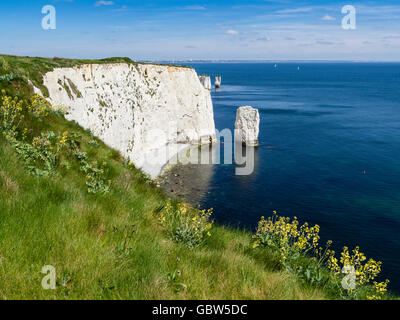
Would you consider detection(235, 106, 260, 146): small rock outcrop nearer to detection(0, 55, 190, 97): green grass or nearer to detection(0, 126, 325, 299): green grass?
detection(0, 55, 190, 97): green grass

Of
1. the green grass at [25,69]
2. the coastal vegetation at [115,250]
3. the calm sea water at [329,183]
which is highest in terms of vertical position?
the green grass at [25,69]

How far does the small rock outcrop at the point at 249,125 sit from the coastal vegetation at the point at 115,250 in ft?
179

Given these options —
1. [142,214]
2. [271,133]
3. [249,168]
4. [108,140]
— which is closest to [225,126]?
[271,133]

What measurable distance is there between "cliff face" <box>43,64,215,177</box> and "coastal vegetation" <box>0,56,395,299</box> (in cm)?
1764

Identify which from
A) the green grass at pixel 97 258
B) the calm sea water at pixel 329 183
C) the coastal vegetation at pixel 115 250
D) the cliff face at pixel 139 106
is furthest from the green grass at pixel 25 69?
the calm sea water at pixel 329 183

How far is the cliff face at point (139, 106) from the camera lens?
32.7 metres

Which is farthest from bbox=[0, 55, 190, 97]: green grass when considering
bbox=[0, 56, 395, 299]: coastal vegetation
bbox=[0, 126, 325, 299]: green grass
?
bbox=[0, 126, 325, 299]: green grass

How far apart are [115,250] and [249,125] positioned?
59032 mm

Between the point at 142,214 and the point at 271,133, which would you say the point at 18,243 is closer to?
the point at 142,214

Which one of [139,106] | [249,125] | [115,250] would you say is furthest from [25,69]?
[249,125]

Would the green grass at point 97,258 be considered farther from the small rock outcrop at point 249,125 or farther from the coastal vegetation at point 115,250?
the small rock outcrop at point 249,125

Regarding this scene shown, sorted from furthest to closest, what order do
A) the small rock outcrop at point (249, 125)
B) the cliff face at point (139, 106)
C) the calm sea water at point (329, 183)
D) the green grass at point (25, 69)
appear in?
1. the small rock outcrop at point (249, 125)
2. the cliff face at point (139, 106)
3. the calm sea water at point (329, 183)
4. the green grass at point (25, 69)

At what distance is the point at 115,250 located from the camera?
15.3 ft
